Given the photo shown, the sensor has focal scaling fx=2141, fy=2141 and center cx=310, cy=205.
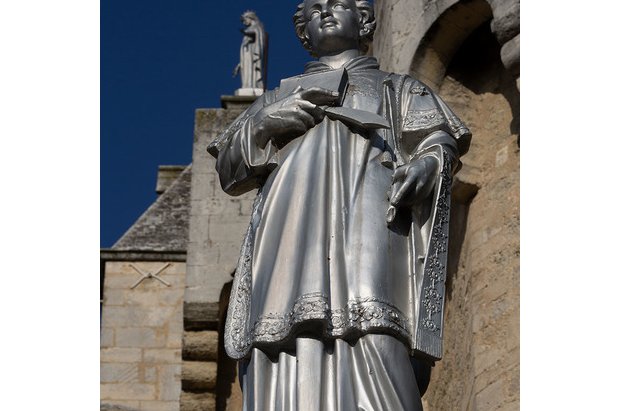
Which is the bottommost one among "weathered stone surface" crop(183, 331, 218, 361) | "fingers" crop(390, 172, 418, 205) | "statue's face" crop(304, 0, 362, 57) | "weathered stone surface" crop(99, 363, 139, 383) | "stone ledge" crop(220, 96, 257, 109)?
"weathered stone surface" crop(99, 363, 139, 383)

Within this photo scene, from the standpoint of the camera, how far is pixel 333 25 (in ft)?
28.5

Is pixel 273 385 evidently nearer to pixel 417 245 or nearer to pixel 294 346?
pixel 294 346

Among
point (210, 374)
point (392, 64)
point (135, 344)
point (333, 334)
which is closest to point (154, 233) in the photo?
point (135, 344)

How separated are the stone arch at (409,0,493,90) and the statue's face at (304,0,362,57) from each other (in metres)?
4.68

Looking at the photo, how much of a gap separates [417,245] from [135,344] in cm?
1326

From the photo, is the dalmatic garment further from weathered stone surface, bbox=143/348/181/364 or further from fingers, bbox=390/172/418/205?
weathered stone surface, bbox=143/348/181/364

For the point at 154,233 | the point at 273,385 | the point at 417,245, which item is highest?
the point at 154,233

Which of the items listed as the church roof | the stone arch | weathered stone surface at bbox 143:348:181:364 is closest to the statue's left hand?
the stone arch

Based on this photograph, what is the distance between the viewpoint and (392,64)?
1403cm

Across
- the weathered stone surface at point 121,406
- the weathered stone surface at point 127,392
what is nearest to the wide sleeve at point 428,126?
the weathered stone surface at point 121,406

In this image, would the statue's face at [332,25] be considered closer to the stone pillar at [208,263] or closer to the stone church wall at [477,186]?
the stone church wall at [477,186]

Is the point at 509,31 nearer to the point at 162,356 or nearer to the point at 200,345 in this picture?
the point at 200,345

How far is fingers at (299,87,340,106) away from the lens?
8297mm
